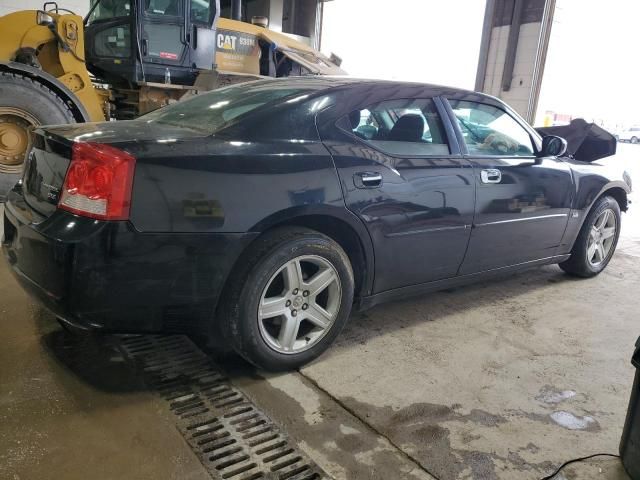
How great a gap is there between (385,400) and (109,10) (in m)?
6.18

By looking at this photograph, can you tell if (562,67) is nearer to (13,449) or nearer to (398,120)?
(398,120)

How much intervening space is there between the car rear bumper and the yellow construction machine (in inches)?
150

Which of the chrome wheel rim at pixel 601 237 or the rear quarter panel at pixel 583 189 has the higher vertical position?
the rear quarter panel at pixel 583 189

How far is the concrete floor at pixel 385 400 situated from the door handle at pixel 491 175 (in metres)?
0.92

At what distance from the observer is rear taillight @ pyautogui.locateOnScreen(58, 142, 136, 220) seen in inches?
75.4

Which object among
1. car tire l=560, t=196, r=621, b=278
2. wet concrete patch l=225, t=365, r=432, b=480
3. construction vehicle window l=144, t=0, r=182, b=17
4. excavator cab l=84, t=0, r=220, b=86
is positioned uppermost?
construction vehicle window l=144, t=0, r=182, b=17

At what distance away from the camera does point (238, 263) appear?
88.2 inches

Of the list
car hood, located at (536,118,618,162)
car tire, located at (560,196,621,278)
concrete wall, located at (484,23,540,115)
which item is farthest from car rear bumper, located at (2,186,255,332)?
concrete wall, located at (484,23,540,115)

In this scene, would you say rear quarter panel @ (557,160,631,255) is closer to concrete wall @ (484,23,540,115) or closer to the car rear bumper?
the car rear bumper

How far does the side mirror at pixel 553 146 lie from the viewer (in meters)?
3.55

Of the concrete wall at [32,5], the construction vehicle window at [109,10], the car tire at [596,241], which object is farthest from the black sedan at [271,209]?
the concrete wall at [32,5]

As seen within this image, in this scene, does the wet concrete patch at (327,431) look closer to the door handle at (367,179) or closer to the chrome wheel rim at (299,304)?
the chrome wheel rim at (299,304)

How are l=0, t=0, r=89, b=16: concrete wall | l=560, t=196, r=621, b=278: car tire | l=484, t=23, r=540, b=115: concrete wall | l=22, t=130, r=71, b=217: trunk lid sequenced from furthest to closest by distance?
1. l=0, t=0, r=89, b=16: concrete wall
2. l=484, t=23, r=540, b=115: concrete wall
3. l=560, t=196, r=621, b=278: car tire
4. l=22, t=130, r=71, b=217: trunk lid

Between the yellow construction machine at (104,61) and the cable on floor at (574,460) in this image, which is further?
the yellow construction machine at (104,61)
